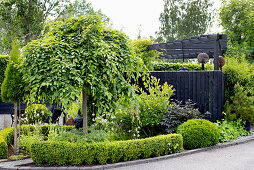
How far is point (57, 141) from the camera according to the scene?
4387 mm

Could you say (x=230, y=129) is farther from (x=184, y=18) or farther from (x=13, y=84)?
(x=184, y=18)

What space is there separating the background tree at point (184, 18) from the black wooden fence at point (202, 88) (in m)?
17.8

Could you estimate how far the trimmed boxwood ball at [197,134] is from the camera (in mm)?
5320

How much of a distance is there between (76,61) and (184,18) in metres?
22.9

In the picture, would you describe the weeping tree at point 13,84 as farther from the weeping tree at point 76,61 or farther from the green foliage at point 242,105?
the green foliage at point 242,105

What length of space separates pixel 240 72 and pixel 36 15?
44.0 ft

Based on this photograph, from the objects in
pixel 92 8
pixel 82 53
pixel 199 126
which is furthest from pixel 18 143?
pixel 92 8

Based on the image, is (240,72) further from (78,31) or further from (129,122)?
(78,31)

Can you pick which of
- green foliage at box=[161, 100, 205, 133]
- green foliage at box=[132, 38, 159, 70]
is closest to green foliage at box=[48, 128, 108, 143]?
green foliage at box=[161, 100, 205, 133]

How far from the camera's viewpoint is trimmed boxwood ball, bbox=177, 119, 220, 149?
209 inches

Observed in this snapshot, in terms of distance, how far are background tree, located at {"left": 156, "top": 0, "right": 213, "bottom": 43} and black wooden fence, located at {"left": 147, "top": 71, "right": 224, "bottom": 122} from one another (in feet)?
58.4

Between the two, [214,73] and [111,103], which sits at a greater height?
[214,73]

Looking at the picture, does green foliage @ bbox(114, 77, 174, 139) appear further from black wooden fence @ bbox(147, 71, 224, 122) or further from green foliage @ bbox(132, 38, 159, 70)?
green foliage @ bbox(132, 38, 159, 70)

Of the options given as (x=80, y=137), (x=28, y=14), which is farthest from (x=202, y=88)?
(x=28, y=14)
